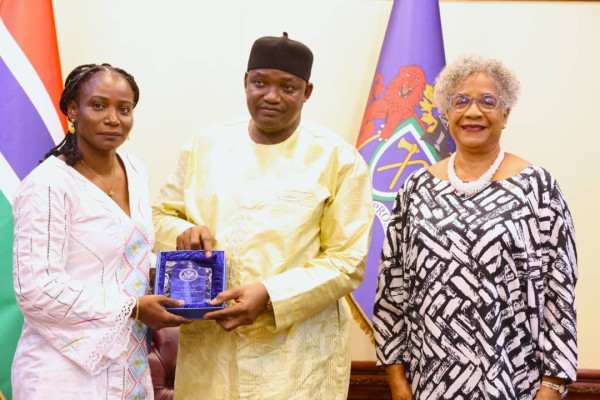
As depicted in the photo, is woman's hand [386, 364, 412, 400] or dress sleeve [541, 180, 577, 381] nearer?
dress sleeve [541, 180, 577, 381]

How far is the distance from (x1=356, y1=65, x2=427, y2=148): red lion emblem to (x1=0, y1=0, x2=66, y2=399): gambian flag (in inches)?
54.7

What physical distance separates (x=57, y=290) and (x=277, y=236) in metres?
0.71

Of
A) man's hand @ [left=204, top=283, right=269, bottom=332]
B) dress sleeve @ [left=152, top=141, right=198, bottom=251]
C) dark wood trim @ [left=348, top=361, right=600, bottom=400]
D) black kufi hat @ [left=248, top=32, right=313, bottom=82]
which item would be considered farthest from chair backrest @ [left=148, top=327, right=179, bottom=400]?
black kufi hat @ [left=248, top=32, right=313, bottom=82]

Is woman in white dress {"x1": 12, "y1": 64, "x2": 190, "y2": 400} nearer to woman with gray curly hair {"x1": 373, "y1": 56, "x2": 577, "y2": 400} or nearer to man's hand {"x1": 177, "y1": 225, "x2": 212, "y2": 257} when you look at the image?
man's hand {"x1": 177, "y1": 225, "x2": 212, "y2": 257}

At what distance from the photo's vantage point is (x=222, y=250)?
7.41 feet

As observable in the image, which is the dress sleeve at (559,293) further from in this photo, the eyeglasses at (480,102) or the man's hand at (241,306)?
the man's hand at (241,306)

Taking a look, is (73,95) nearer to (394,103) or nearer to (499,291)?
(499,291)

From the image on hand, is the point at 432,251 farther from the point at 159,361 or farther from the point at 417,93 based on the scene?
the point at 159,361

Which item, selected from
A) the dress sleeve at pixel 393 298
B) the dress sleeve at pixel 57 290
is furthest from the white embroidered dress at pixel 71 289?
A: the dress sleeve at pixel 393 298

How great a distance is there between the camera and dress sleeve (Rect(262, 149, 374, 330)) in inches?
85.8

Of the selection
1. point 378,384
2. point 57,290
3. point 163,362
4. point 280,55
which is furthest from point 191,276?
point 378,384

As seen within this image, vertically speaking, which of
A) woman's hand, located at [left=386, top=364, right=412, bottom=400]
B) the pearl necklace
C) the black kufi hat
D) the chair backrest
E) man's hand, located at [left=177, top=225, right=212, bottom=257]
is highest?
the black kufi hat

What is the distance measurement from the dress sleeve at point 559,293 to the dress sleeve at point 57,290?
1.29m

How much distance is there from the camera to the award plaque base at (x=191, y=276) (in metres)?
2.11
